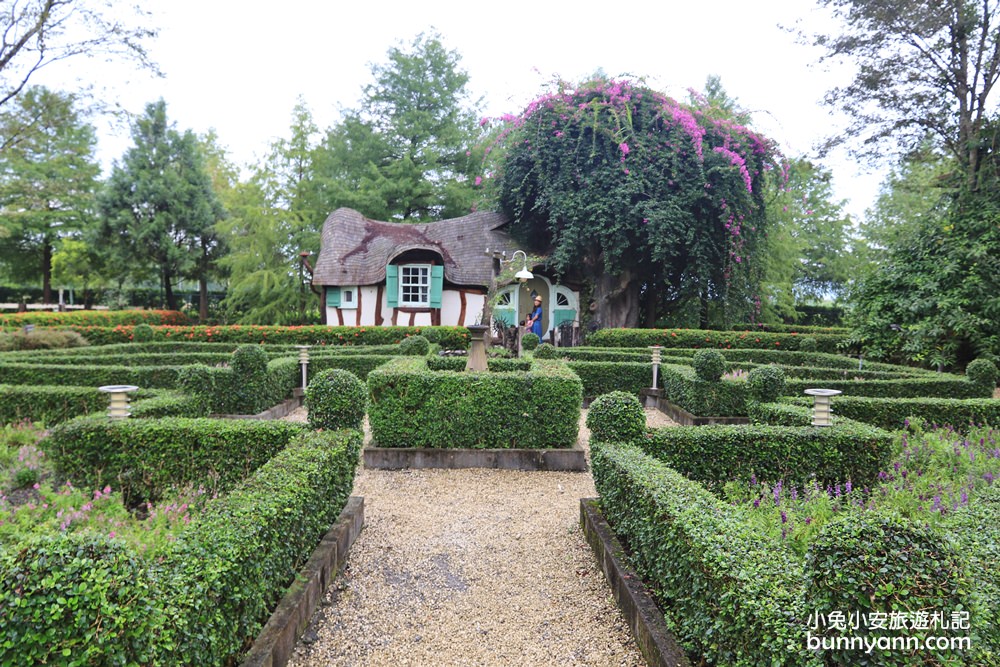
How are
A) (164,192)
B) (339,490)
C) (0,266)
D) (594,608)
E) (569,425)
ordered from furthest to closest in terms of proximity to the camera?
(0,266) < (164,192) < (569,425) < (339,490) < (594,608)

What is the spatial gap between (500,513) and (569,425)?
1917 mm

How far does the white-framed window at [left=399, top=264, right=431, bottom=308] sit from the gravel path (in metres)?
14.8

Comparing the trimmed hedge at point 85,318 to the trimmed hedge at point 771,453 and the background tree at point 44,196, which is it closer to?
the background tree at point 44,196

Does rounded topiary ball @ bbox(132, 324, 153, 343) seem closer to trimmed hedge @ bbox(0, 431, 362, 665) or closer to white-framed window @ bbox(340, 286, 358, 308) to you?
white-framed window @ bbox(340, 286, 358, 308)

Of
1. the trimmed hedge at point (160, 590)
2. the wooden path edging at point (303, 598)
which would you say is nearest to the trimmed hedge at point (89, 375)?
the wooden path edging at point (303, 598)

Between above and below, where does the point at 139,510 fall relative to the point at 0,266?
below

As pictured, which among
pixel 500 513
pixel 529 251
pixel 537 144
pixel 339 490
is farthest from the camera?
pixel 529 251

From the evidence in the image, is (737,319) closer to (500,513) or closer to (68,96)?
(500,513)

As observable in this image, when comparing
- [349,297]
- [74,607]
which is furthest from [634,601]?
[349,297]

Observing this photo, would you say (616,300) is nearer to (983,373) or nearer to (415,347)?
(415,347)

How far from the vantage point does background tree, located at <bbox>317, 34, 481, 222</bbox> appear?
24.8 metres

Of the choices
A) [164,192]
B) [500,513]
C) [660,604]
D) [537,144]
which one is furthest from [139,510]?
[164,192]

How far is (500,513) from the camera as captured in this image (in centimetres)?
563

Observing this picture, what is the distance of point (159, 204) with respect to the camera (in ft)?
85.3
